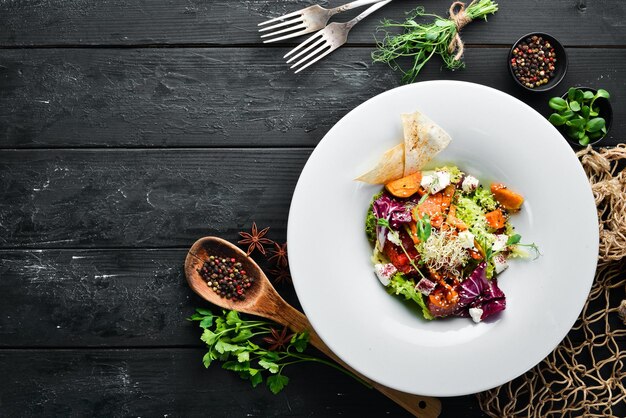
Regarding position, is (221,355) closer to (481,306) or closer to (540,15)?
(481,306)

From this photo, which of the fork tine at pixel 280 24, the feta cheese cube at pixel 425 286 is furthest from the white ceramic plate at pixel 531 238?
the fork tine at pixel 280 24

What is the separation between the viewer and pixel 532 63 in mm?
2314

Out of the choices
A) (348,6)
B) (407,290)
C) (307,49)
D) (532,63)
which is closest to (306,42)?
(307,49)

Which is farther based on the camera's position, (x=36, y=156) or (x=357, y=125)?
(x=36, y=156)

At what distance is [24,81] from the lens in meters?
2.44

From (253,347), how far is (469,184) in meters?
0.98

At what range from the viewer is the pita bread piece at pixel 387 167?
A: 6.65 ft

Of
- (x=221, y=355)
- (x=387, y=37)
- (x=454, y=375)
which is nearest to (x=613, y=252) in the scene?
(x=454, y=375)

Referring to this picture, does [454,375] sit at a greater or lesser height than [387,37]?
lesser

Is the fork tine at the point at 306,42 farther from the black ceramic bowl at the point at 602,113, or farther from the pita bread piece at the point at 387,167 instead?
the black ceramic bowl at the point at 602,113

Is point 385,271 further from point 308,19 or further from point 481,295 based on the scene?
point 308,19

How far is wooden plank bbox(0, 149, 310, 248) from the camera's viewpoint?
239 centimetres

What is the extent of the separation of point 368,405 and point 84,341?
113cm

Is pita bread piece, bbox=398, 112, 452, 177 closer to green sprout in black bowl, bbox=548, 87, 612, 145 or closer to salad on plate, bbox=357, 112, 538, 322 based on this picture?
salad on plate, bbox=357, 112, 538, 322
